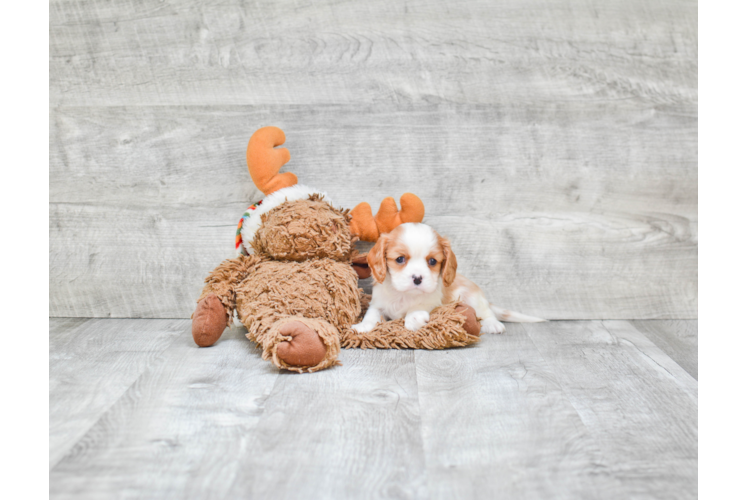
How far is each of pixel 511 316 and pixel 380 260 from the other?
0.50 metres

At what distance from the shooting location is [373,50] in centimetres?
179

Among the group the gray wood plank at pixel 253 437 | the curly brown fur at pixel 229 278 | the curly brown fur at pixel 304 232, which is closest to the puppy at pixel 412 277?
the curly brown fur at pixel 304 232

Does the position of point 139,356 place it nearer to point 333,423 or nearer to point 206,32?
point 333,423

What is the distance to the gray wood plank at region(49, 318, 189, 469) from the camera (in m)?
1.11

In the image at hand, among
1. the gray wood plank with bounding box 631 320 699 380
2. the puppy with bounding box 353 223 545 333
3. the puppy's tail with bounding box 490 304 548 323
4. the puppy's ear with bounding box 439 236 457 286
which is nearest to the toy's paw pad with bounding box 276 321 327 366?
the puppy with bounding box 353 223 545 333

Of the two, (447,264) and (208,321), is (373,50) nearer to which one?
(447,264)

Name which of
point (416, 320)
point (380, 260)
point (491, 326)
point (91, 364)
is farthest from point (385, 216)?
point (91, 364)

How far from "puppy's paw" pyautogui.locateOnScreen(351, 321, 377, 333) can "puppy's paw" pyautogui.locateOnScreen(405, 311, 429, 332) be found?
0.31 ft

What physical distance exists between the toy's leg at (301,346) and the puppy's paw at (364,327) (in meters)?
0.20

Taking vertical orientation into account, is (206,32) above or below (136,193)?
above

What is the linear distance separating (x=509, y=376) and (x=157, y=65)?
4.40 ft

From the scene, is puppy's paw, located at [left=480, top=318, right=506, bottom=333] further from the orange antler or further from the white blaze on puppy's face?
the orange antler

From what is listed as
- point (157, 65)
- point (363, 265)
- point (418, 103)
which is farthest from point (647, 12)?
point (157, 65)

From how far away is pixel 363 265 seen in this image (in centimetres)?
176
